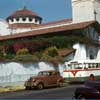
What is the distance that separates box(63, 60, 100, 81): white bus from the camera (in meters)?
38.4

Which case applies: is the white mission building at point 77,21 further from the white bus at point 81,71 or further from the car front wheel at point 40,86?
the car front wheel at point 40,86

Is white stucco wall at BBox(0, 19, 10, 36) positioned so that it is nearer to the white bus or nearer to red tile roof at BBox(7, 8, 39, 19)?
red tile roof at BBox(7, 8, 39, 19)

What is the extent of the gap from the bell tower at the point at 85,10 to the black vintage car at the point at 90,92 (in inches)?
2337

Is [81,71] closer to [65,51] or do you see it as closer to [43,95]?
[65,51]

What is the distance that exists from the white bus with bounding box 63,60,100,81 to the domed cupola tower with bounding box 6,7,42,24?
183ft

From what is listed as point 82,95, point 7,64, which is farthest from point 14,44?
point 82,95

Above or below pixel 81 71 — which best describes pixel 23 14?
above

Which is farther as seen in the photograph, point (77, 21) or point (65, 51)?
point (77, 21)

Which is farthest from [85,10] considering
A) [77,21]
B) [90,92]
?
[90,92]

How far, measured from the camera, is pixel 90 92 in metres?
15.2

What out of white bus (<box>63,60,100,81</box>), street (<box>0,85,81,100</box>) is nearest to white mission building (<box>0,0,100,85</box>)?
white bus (<box>63,60,100,81</box>)

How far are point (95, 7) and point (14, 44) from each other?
26.5 m

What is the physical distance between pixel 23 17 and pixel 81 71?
2343 inches

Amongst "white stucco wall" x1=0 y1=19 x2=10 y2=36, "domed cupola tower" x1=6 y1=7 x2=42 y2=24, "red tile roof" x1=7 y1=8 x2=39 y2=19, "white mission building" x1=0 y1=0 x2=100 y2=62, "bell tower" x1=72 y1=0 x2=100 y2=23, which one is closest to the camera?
"white mission building" x1=0 y1=0 x2=100 y2=62
